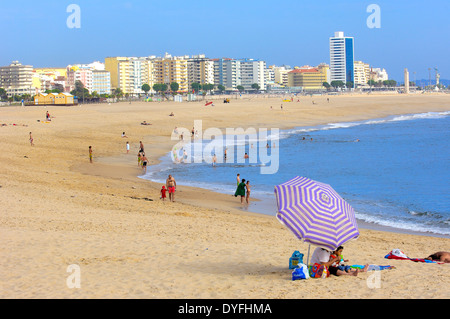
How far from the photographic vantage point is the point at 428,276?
26.0 ft

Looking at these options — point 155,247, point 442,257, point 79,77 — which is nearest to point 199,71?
point 79,77

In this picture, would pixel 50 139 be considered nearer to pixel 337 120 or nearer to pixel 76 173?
pixel 76 173

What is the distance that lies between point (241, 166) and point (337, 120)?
36295 mm

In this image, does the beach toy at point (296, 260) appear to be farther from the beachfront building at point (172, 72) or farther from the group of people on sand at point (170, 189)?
Result: the beachfront building at point (172, 72)

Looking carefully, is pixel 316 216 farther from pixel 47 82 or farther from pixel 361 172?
pixel 47 82

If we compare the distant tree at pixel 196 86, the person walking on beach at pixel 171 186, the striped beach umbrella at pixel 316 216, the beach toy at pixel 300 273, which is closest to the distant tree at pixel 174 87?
the distant tree at pixel 196 86

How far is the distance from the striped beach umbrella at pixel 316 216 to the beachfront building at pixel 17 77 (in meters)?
167

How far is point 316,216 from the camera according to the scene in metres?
7.18

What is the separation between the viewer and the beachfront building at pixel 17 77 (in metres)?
165

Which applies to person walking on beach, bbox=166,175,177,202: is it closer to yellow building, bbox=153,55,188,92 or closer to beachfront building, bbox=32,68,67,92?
beachfront building, bbox=32,68,67,92

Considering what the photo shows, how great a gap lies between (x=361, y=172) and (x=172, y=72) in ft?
526

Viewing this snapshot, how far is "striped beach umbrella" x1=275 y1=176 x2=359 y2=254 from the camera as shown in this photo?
7.17 m
